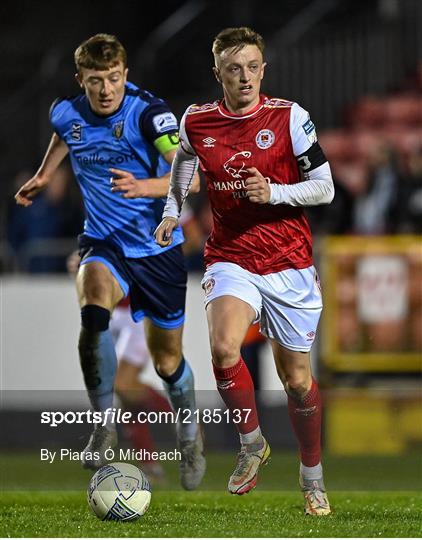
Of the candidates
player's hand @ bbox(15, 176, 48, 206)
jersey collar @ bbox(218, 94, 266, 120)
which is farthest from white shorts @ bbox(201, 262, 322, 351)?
player's hand @ bbox(15, 176, 48, 206)

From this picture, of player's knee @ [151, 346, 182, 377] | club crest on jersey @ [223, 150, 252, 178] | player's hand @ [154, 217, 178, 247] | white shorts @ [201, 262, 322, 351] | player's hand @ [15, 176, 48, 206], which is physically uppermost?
club crest on jersey @ [223, 150, 252, 178]

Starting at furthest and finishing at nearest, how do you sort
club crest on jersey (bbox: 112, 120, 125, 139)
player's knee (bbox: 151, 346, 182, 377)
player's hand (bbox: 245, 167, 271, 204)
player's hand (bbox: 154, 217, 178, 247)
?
player's knee (bbox: 151, 346, 182, 377) → club crest on jersey (bbox: 112, 120, 125, 139) → player's hand (bbox: 154, 217, 178, 247) → player's hand (bbox: 245, 167, 271, 204)

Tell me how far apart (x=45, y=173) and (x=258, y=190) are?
1.80 metres

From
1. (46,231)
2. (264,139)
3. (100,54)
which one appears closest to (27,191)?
(100,54)

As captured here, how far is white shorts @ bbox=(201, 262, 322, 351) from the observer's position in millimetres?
7082

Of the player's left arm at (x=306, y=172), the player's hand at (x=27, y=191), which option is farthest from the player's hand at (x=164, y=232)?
the player's hand at (x=27, y=191)

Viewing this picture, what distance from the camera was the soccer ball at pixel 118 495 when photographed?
6.89 meters

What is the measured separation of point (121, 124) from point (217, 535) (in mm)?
2450

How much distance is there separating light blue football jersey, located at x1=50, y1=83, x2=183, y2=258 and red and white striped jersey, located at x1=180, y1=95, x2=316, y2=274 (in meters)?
0.65

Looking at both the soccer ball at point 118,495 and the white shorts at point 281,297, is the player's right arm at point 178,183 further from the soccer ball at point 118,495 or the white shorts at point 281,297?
the soccer ball at point 118,495

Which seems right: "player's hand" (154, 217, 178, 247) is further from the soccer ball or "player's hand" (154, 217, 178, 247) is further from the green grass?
the green grass

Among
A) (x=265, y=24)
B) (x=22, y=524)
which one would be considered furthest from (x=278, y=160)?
(x=265, y=24)

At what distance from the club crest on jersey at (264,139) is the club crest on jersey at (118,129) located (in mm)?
1116

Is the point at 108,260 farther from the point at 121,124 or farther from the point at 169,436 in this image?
the point at 169,436
